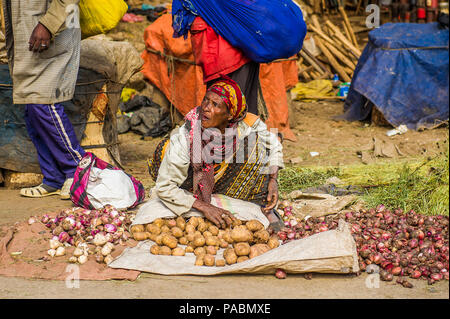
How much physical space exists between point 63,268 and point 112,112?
7.72 ft

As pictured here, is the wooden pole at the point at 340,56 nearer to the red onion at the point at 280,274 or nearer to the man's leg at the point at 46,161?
the man's leg at the point at 46,161

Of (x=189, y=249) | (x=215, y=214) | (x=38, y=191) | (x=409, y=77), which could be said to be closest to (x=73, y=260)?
(x=189, y=249)

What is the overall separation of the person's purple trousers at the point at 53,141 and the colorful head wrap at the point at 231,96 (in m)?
1.40

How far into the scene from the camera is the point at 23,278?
9.50 feet

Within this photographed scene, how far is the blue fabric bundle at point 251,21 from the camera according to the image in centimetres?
395

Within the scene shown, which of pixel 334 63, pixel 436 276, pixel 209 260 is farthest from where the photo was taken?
pixel 334 63

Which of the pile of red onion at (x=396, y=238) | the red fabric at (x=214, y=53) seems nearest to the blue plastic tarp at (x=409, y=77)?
the red fabric at (x=214, y=53)

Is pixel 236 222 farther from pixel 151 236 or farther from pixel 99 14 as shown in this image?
pixel 99 14

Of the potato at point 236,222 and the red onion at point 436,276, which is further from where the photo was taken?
the potato at point 236,222

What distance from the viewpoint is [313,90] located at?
902 centimetres

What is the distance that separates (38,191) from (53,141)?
42 cm

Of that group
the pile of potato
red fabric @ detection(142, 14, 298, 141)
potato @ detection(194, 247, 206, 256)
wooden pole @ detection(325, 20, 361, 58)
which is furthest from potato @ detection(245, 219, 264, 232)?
wooden pole @ detection(325, 20, 361, 58)
